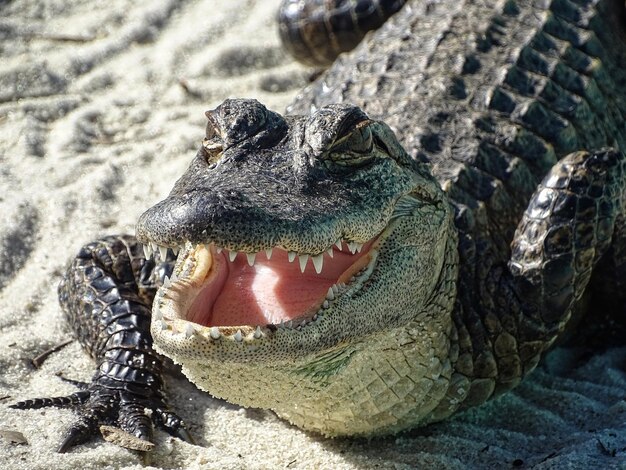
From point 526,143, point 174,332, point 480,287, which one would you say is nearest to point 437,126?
point 526,143

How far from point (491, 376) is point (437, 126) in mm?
1399

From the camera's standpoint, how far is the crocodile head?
3266 millimetres

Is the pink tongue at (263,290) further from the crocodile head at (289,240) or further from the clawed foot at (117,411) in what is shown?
the clawed foot at (117,411)

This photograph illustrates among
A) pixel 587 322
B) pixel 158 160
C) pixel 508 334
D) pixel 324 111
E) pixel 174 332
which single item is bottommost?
pixel 587 322

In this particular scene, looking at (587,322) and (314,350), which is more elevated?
(314,350)

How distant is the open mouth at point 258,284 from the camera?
3.57 m

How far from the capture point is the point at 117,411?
4266mm

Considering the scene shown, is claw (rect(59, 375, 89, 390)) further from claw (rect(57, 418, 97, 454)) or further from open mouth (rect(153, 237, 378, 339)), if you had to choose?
open mouth (rect(153, 237, 378, 339))

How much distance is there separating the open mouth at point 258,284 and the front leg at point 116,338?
2.60 feet

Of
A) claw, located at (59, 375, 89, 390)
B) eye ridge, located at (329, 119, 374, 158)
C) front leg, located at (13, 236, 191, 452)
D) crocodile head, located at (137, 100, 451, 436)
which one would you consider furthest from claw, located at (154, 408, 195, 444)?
eye ridge, located at (329, 119, 374, 158)

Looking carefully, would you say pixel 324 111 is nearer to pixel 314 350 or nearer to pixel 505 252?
pixel 314 350

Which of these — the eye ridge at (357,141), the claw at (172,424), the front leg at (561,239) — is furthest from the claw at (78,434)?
the front leg at (561,239)

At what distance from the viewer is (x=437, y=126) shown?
515 cm

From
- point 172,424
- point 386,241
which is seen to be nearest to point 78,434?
point 172,424
